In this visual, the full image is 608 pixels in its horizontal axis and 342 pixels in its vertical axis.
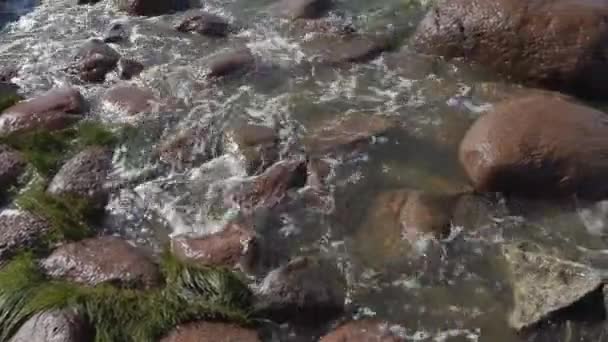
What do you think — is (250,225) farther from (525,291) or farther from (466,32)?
(466,32)

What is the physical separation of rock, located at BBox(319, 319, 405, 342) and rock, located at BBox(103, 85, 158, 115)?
11.4 feet

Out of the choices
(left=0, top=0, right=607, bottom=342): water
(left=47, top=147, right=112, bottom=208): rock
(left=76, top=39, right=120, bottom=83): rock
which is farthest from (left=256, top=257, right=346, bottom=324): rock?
(left=76, top=39, right=120, bottom=83): rock

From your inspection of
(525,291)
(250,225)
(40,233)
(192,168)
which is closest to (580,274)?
(525,291)

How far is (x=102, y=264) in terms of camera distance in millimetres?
5219

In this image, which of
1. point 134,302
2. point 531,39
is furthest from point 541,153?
point 134,302

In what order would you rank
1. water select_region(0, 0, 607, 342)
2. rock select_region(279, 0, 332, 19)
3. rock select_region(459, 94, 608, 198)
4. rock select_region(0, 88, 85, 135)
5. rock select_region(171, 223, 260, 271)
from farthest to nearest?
rock select_region(279, 0, 332, 19)
rock select_region(0, 88, 85, 135)
rock select_region(459, 94, 608, 198)
rock select_region(171, 223, 260, 271)
water select_region(0, 0, 607, 342)

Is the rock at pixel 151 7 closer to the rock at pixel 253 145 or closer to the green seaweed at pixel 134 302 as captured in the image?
the rock at pixel 253 145

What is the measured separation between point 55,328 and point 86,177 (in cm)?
185

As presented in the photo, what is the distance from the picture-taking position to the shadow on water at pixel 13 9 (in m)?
9.45

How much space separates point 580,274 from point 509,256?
514mm

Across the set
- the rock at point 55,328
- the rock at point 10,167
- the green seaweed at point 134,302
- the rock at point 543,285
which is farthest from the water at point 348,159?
the rock at point 55,328

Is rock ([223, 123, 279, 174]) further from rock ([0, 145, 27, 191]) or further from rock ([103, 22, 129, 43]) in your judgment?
rock ([103, 22, 129, 43])

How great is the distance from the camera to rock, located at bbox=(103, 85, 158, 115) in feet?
23.4

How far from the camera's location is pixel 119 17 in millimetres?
9148
